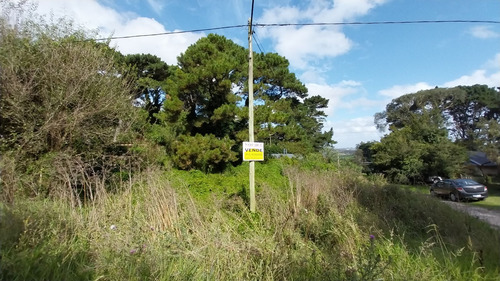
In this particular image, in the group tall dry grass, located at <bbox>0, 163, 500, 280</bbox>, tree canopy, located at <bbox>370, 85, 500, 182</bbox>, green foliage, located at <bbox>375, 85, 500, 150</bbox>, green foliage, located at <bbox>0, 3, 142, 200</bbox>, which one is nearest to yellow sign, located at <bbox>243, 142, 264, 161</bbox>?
tall dry grass, located at <bbox>0, 163, 500, 280</bbox>

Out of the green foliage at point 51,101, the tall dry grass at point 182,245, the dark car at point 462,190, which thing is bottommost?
the dark car at point 462,190

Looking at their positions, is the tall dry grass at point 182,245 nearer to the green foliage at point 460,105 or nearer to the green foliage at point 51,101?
the green foliage at point 51,101

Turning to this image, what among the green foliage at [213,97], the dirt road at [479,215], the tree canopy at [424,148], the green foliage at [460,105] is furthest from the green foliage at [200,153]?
the green foliage at [460,105]

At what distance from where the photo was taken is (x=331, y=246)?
3717mm

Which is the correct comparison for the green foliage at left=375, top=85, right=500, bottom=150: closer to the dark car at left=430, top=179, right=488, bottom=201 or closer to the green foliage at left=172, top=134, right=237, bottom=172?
the dark car at left=430, top=179, right=488, bottom=201

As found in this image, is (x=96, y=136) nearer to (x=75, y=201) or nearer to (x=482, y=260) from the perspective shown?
(x=75, y=201)

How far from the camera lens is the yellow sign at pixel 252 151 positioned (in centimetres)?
589

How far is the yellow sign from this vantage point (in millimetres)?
5895

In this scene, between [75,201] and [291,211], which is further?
[291,211]

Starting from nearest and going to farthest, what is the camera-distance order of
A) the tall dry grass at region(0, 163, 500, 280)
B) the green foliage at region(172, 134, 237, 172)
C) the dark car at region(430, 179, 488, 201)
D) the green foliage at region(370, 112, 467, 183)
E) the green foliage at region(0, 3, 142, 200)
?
the tall dry grass at region(0, 163, 500, 280) → the green foliage at region(0, 3, 142, 200) → the green foliage at region(172, 134, 237, 172) → the dark car at region(430, 179, 488, 201) → the green foliage at region(370, 112, 467, 183)

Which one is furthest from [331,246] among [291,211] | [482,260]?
[482,260]

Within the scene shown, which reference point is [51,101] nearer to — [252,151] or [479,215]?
[252,151]

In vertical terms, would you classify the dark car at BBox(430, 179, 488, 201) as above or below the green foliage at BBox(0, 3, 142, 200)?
below

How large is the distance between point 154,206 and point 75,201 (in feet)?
3.67
